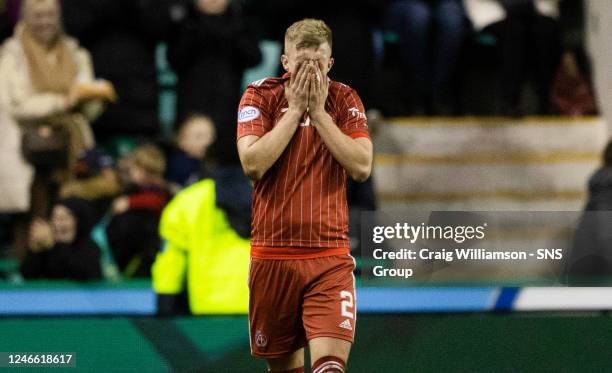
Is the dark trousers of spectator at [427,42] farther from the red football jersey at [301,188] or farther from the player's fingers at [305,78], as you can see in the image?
the player's fingers at [305,78]

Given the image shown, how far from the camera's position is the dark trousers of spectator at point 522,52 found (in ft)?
23.0

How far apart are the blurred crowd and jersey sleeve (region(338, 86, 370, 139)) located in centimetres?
166

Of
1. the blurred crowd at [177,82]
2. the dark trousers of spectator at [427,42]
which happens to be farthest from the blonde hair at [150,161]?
the dark trousers of spectator at [427,42]

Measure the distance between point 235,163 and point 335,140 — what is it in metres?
1.34

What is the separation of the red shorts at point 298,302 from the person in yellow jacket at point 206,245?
1.01 metres

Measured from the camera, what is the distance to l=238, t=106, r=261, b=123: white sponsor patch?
168 inches

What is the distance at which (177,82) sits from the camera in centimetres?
696

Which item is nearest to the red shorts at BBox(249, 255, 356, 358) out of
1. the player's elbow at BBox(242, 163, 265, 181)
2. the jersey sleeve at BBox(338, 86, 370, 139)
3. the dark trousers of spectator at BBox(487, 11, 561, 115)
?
the player's elbow at BBox(242, 163, 265, 181)

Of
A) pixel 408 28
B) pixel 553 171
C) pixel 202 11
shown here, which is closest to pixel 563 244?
pixel 553 171

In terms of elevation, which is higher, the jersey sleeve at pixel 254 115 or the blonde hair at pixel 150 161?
the jersey sleeve at pixel 254 115

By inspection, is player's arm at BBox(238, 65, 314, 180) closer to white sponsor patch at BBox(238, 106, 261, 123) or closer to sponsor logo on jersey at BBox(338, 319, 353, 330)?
white sponsor patch at BBox(238, 106, 261, 123)

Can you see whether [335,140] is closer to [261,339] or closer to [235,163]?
[261,339]

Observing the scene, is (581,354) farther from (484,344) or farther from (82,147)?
(82,147)

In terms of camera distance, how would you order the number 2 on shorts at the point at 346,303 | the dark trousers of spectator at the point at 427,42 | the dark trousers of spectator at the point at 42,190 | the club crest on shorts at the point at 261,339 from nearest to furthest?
the number 2 on shorts at the point at 346,303 → the club crest on shorts at the point at 261,339 → the dark trousers of spectator at the point at 42,190 → the dark trousers of spectator at the point at 427,42
